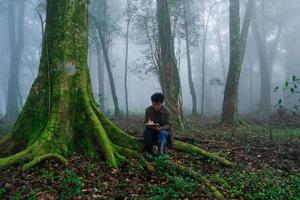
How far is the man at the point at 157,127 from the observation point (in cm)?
824

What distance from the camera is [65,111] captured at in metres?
7.99

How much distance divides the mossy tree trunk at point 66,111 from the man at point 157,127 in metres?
0.28

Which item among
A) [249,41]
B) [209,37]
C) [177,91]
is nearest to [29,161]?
[177,91]

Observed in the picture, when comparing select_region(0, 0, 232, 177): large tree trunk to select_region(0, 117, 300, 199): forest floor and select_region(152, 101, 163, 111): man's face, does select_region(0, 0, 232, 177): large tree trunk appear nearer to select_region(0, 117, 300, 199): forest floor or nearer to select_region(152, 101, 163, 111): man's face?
select_region(0, 117, 300, 199): forest floor

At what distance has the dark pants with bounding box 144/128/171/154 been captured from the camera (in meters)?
8.26

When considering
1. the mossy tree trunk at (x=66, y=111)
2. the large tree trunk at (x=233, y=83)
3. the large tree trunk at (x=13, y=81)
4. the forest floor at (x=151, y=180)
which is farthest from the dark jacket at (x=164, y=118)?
the large tree trunk at (x=13, y=81)

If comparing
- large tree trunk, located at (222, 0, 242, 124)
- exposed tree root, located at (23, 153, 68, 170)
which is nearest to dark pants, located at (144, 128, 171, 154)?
exposed tree root, located at (23, 153, 68, 170)

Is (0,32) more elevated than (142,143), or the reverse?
(0,32)

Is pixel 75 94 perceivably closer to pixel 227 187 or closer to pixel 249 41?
pixel 227 187

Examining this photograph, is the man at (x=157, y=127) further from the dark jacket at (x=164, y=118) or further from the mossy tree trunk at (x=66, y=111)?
the mossy tree trunk at (x=66, y=111)

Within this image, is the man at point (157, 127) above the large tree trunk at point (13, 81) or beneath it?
beneath

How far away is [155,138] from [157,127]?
12.5 inches

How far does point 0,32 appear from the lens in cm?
6256

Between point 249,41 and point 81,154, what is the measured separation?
5027 cm
